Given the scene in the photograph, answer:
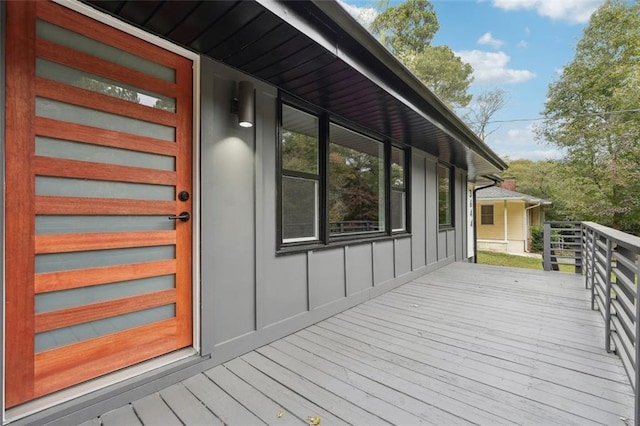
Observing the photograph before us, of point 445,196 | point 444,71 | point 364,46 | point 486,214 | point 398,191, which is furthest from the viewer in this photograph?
point 486,214

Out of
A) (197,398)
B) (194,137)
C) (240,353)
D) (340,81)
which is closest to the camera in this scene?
(197,398)

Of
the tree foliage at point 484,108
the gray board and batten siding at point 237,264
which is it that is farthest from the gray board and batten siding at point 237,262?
the tree foliage at point 484,108

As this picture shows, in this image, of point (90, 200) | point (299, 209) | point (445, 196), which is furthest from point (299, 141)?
point (445, 196)

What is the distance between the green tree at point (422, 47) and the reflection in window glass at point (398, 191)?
10068 millimetres

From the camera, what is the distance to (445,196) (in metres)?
6.97

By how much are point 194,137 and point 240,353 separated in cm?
179

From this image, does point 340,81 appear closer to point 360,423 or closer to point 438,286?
point 360,423

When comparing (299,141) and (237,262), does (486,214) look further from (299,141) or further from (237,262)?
(237,262)

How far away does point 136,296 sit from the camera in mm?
1908

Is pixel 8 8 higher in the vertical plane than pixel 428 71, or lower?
lower

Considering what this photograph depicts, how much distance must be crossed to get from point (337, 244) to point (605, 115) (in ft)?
44.9

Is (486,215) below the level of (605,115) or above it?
below

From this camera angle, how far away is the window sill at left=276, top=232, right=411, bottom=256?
9.41ft

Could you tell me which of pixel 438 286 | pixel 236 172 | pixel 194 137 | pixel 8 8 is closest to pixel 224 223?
pixel 236 172
